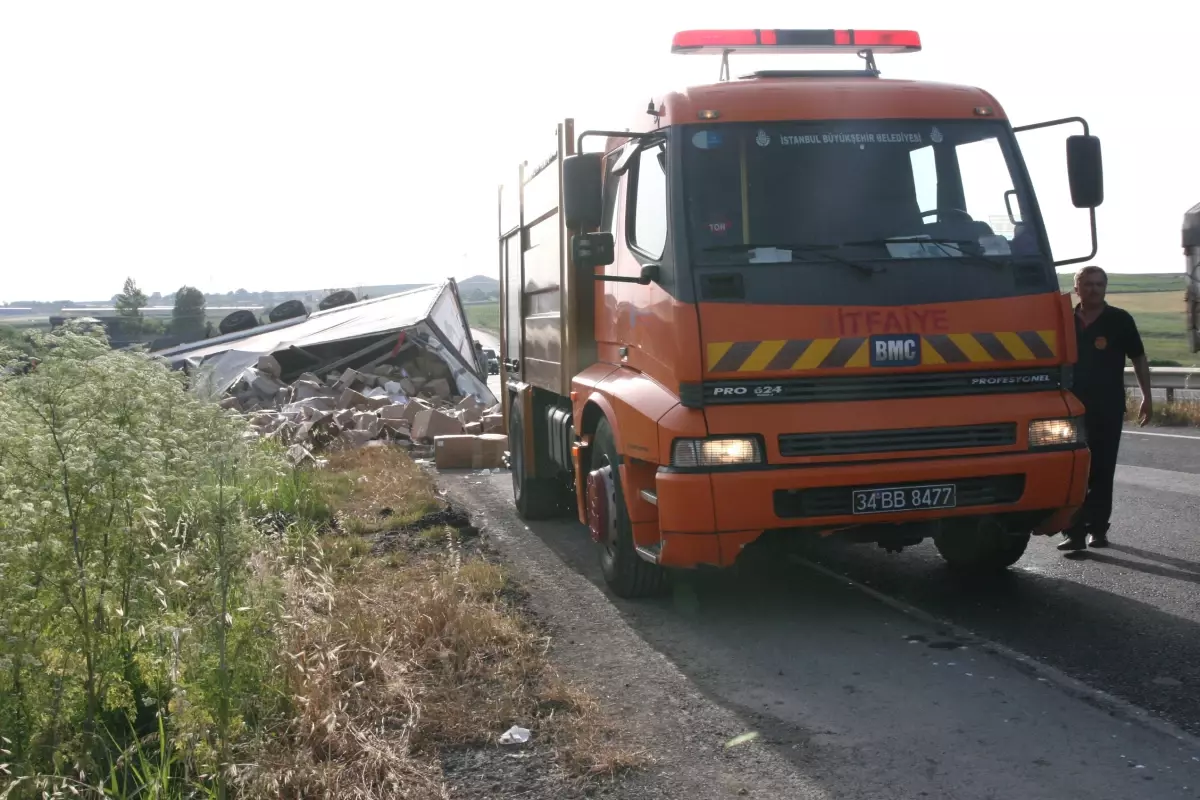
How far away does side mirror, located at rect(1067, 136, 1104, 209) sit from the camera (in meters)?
6.69

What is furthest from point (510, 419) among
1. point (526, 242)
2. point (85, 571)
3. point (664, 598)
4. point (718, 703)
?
point (85, 571)

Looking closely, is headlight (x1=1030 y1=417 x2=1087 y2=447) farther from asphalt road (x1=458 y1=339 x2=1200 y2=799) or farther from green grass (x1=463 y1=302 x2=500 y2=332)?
green grass (x1=463 y1=302 x2=500 y2=332)

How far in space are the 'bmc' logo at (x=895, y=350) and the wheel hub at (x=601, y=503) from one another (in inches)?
66.4

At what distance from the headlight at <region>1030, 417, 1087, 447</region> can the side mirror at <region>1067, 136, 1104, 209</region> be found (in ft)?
4.03

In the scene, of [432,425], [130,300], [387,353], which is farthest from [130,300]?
[432,425]

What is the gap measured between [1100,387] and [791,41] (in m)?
2.94

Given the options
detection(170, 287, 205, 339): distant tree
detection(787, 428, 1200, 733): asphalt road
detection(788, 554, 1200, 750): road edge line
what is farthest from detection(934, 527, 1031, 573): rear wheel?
detection(170, 287, 205, 339): distant tree

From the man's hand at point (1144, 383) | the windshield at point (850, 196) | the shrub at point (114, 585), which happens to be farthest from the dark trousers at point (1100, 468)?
the shrub at point (114, 585)

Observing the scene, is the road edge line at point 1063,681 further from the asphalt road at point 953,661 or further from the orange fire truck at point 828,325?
the orange fire truck at point 828,325

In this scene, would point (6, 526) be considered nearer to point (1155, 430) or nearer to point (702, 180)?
point (702, 180)

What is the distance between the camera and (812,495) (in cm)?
609

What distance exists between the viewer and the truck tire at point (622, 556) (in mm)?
6938

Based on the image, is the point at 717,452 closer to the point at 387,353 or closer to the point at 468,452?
the point at 468,452

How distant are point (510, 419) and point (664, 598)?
15.7ft
